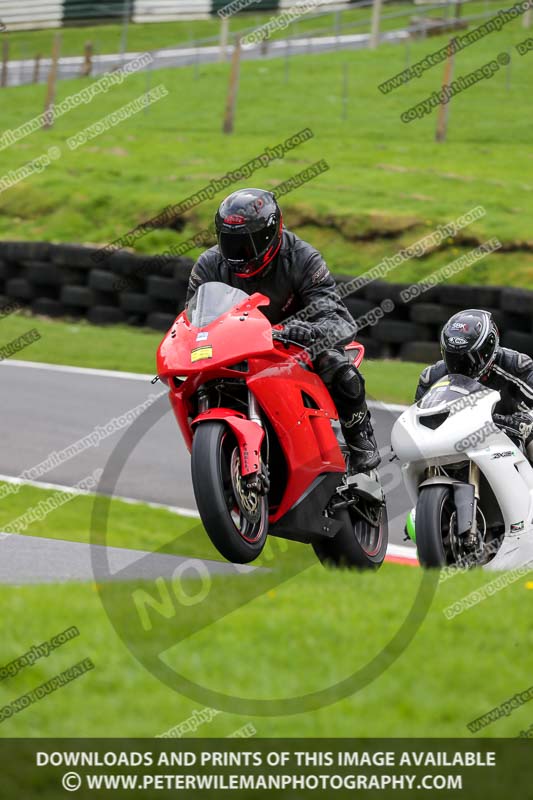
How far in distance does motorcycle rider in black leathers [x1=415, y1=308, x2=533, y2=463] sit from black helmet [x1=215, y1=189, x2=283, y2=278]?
1213mm

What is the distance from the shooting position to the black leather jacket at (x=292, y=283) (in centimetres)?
666

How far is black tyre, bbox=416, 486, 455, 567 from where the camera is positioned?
630 centimetres

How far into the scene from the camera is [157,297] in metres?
14.9

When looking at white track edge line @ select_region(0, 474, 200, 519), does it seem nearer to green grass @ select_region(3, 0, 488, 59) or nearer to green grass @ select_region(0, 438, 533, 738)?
green grass @ select_region(0, 438, 533, 738)

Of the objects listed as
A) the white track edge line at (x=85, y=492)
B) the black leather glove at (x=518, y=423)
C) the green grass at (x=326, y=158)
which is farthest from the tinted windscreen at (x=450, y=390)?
the green grass at (x=326, y=158)

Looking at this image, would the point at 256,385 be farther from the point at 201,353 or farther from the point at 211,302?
the point at 211,302

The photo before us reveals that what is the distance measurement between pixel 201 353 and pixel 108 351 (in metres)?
8.45

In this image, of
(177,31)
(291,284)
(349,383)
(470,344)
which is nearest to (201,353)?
(291,284)

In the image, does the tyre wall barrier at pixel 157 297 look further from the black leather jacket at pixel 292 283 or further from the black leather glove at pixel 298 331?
the black leather glove at pixel 298 331

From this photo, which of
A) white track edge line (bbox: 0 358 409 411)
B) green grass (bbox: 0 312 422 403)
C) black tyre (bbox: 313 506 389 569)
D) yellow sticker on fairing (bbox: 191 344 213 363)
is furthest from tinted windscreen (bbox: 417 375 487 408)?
white track edge line (bbox: 0 358 409 411)

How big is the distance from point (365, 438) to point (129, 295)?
27.9ft

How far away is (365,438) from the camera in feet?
23.2

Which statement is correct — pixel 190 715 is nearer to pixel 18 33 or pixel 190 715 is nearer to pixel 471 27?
pixel 471 27
